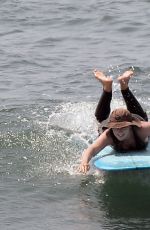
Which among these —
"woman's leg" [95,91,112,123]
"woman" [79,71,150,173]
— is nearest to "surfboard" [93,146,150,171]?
"woman" [79,71,150,173]

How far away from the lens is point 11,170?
30.4 ft

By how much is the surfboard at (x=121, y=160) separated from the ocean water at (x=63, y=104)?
18 centimetres

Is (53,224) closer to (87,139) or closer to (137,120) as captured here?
(137,120)

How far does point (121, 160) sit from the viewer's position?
26.7 feet

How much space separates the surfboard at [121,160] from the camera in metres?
7.93

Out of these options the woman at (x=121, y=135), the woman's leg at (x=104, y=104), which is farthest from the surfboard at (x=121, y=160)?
the woman's leg at (x=104, y=104)

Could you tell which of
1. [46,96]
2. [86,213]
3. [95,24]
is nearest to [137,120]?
[86,213]

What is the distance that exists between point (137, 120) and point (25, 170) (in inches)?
68.4

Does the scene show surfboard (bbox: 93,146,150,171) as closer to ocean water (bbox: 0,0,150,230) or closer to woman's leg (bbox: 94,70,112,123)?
ocean water (bbox: 0,0,150,230)

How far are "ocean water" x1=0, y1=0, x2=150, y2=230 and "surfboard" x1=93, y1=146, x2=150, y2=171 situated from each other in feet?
0.58

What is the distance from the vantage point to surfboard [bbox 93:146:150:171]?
312 inches

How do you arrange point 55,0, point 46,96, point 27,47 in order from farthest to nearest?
1. point 55,0
2. point 27,47
3. point 46,96

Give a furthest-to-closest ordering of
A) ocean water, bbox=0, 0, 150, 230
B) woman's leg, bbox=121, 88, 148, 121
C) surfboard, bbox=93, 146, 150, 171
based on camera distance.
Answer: woman's leg, bbox=121, 88, 148, 121 → ocean water, bbox=0, 0, 150, 230 → surfboard, bbox=93, 146, 150, 171

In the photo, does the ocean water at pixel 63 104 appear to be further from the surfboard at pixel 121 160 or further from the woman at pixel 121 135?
the woman at pixel 121 135
